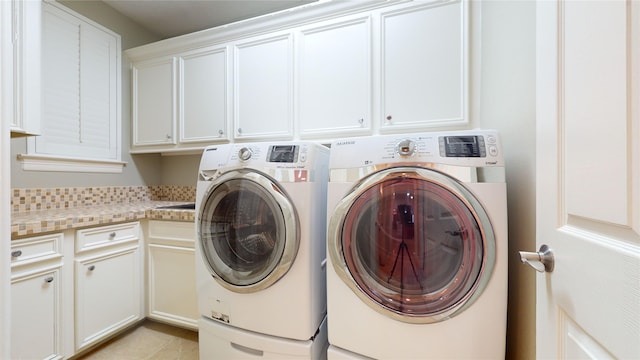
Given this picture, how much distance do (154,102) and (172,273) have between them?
1.51m

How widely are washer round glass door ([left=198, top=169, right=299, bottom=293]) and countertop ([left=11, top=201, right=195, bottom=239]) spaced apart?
57 cm

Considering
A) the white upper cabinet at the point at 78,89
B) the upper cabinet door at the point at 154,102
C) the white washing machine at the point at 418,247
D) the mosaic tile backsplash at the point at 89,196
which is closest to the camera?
the white washing machine at the point at 418,247

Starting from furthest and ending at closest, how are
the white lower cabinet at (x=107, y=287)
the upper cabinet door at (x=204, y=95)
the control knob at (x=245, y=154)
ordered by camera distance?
1. the upper cabinet door at (x=204, y=95)
2. the white lower cabinet at (x=107, y=287)
3. the control knob at (x=245, y=154)

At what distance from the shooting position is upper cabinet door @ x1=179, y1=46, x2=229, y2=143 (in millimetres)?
2061

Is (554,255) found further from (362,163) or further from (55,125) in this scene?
(55,125)

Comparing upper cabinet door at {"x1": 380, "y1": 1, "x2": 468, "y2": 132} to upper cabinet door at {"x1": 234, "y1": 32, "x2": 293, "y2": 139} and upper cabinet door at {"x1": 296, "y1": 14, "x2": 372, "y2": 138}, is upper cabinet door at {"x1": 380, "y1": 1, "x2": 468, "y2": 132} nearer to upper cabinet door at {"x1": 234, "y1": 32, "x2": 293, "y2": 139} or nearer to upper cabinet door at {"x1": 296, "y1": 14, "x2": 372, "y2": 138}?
upper cabinet door at {"x1": 296, "y1": 14, "x2": 372, "y2": 138}

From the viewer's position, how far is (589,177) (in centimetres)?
44

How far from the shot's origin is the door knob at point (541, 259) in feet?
1.78

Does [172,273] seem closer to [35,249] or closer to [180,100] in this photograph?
[35,249]

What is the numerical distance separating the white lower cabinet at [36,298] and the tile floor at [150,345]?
0.98 ft

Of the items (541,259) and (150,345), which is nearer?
(541,259)

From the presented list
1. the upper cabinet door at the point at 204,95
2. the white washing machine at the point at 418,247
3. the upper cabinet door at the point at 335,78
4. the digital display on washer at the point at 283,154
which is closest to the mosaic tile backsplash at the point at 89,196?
the upper cabinet door at the point at 204,95

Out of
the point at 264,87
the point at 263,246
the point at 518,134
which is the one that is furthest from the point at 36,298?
the point at 518,134

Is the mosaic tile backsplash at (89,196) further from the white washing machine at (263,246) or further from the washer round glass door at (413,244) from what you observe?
the washer round glass door at (413,244)
